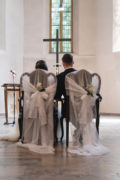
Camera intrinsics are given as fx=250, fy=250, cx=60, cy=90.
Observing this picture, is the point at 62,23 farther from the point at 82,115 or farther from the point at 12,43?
the point at 82,115

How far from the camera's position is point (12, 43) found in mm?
8289

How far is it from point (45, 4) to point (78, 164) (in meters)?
7.45

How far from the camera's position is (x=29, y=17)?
894 centimetres

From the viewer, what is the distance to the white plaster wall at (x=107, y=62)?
8.18m

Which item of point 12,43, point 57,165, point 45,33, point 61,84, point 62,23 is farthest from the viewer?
point 62,23

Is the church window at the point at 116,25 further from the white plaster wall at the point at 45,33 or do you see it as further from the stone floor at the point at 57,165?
the stone floor at the point at 57,165

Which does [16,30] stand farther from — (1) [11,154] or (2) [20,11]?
(1) [11,154]

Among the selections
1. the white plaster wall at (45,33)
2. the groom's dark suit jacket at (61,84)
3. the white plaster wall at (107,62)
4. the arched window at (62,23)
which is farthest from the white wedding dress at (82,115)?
the arched window at (62,23)

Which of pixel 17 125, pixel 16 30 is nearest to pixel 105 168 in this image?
pixel 17 125

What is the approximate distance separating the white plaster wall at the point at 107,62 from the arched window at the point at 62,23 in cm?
119

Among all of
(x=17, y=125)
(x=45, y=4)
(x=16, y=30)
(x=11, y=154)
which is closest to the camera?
(x=11, y=154)

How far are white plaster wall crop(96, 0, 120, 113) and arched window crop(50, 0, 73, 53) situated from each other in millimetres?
1194

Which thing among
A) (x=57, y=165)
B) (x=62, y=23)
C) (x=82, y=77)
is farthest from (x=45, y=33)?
(x=57, y=165)

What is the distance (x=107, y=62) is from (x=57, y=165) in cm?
602
